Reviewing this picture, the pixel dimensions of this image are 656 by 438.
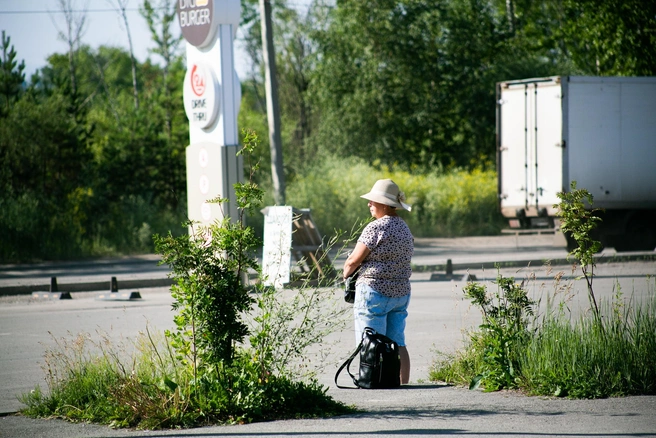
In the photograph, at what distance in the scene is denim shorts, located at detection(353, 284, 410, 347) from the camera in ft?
23.0

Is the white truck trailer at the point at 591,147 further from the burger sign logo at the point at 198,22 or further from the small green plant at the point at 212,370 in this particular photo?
the small green plant at the point at 212,370

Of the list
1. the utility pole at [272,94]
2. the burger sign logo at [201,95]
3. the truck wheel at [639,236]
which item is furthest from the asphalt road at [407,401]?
the utility pole at [272,94]

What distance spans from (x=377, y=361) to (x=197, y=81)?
9.68 m

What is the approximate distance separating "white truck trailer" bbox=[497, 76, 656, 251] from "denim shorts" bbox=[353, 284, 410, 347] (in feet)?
40.8

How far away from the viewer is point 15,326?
11.6 meters

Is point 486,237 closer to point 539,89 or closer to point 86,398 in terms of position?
point 539,89

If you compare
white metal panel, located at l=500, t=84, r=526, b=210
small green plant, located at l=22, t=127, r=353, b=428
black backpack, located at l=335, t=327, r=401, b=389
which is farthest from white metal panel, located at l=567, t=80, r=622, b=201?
small green plant, located at l=22, t=127, r=353, b=428

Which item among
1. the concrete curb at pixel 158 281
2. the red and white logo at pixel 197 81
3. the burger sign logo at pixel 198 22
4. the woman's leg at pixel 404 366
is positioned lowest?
the concrete curb at pixel 158 281

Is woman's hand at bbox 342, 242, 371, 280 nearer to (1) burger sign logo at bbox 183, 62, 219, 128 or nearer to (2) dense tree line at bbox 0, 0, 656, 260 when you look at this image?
(1) burger sign logo at bbox 183, 62, 219, 128

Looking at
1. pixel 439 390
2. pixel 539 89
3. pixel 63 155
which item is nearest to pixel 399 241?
pixel 439 390

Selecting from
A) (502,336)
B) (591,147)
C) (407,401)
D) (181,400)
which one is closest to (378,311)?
(407,401)

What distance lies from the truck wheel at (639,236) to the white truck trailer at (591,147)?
0.02 m

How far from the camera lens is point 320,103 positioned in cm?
3716

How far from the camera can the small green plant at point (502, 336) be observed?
266 inches
